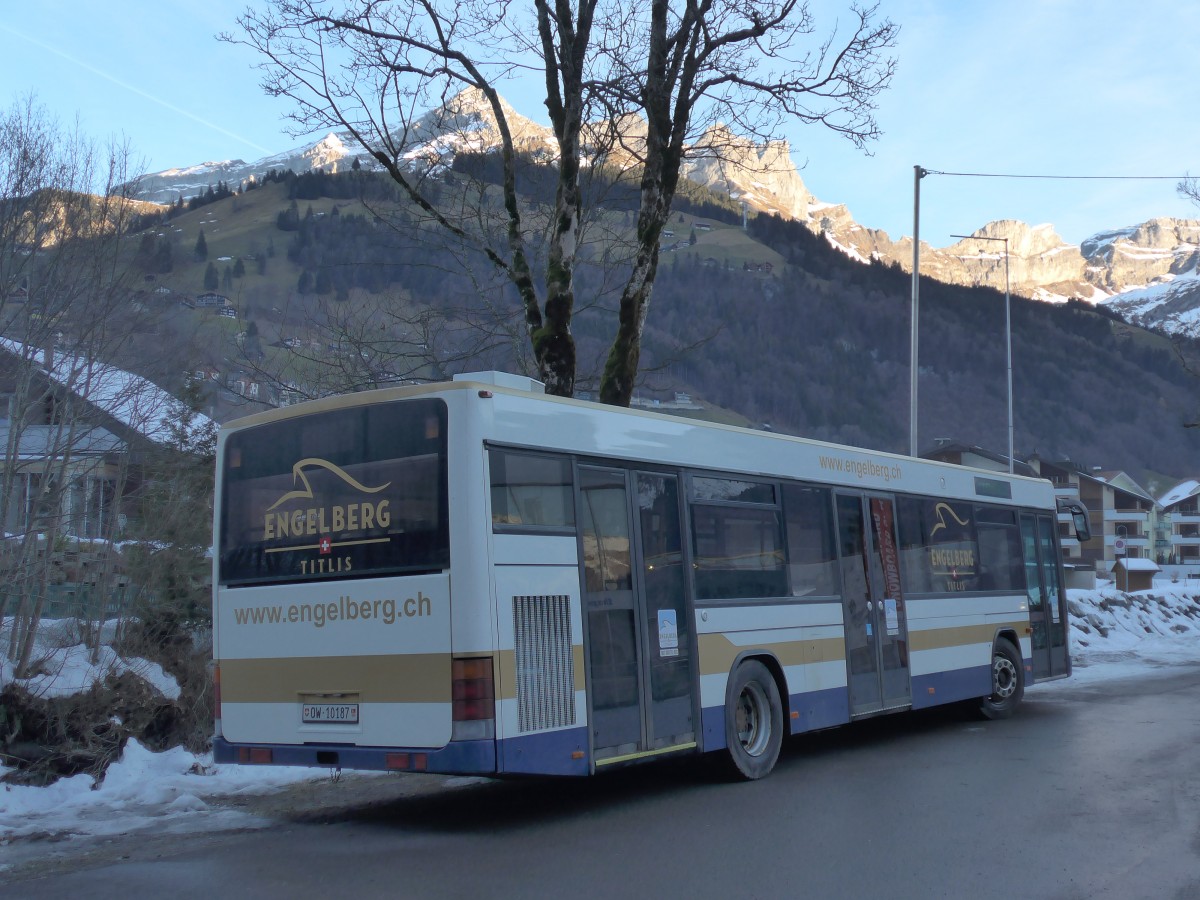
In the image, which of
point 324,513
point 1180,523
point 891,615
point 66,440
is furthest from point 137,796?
point 1180,523

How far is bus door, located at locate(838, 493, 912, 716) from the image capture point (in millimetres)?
→ 11820

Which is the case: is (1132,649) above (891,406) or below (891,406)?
below

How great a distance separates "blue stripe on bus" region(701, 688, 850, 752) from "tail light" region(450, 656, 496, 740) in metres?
2.53

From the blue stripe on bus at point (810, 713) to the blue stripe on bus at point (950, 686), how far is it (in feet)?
5.27

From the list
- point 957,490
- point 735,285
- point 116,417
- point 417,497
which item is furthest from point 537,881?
point 735,285

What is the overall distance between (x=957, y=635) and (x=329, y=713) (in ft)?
26.5

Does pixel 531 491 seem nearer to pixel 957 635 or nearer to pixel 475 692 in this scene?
pixel 475 692

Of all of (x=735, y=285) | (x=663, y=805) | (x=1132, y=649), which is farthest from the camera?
(x=735, y=285)

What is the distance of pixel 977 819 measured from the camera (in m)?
8.27

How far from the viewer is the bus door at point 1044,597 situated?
619 inches

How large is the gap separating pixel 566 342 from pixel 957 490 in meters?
4.95

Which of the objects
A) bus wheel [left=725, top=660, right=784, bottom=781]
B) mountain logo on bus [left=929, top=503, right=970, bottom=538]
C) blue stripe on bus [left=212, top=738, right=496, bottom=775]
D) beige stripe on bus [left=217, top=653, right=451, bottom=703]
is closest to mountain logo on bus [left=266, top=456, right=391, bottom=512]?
beige stripe on bus [left=217, top=653, right=451, bottom=703]

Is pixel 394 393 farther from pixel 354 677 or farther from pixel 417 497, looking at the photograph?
pixel 354 677

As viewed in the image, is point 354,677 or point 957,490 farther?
point 957,490
